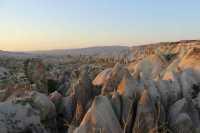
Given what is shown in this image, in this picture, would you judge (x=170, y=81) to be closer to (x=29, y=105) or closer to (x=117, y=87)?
(x=117, y=87)

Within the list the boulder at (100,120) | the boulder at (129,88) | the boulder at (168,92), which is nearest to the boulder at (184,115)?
the boulder at (168,92)

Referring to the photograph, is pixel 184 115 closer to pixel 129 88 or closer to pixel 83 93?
pixel 129 88

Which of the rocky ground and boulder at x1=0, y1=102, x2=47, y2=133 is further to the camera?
boulder at x1=0, y1=102, x2=47, y2=133

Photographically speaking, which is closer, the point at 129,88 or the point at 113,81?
the point at 129,88

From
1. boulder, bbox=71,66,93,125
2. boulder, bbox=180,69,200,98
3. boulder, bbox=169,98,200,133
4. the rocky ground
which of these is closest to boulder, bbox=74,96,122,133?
the rocky ground

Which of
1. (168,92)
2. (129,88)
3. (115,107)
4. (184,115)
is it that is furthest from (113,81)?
(184,115)

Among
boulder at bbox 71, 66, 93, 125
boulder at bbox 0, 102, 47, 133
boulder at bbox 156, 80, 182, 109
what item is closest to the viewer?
boulder at bbox 0, 102, 47, 133

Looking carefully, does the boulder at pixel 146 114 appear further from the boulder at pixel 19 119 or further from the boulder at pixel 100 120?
the boulder at pixel 19 119

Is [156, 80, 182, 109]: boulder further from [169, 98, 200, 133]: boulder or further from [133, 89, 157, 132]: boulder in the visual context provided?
[133, 89, 157, 132]: boulder

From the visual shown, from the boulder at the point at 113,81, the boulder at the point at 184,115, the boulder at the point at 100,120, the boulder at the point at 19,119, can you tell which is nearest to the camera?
the boulder at the point at 100,120

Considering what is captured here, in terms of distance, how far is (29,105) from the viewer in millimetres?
16453

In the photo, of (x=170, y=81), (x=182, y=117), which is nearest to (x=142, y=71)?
(x=170, y=81)

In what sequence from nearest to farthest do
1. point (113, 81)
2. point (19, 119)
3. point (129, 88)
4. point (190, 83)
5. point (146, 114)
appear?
point (146, 114), point (19, 119), point (129, 88), point (113, 81), point (190, 83)

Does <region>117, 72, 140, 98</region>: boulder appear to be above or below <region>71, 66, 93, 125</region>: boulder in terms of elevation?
above
